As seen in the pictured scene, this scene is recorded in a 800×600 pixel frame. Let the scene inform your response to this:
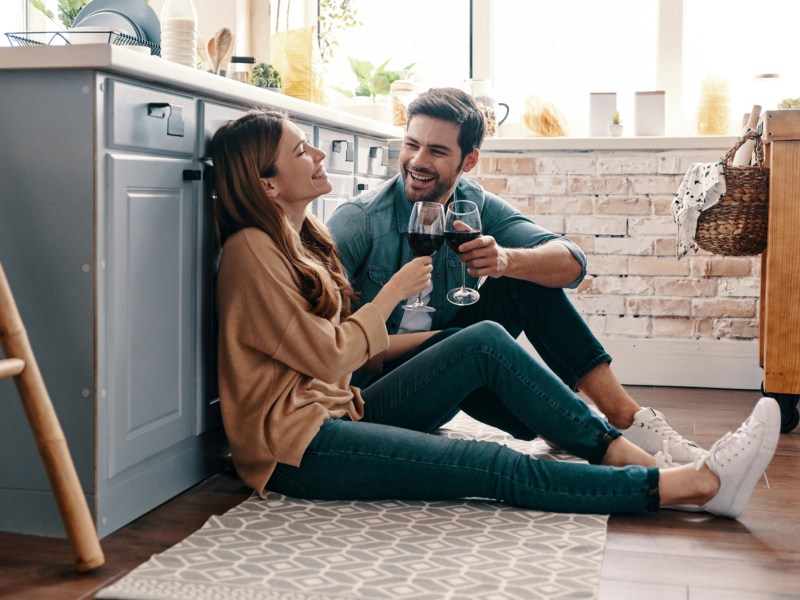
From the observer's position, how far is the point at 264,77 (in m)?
2.80

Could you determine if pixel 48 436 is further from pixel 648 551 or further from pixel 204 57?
pixel 204 57

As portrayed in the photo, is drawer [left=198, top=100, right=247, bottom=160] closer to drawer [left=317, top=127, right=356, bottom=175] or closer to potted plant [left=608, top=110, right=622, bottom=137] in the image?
drawer [left=317, top=127, right=356, bottom=175]

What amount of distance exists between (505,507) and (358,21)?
268 cm

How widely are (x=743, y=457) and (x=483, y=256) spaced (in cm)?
67

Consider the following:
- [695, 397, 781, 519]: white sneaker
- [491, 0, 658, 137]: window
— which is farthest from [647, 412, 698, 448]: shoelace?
[491, 0, 658, 137]: window

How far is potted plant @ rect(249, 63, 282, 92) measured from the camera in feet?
9.17

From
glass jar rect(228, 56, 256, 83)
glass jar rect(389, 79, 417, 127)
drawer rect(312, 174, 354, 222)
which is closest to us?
A: glass jar rect(228, 56, 256, 83)

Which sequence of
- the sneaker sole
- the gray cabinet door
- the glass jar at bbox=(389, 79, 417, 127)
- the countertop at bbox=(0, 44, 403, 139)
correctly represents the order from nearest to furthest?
the countertop at bbox=(0, 44, 403, 139) < the gray cabinet door < the sneaker sole < the glass jar at bbox=(389, 79, 417, 127)

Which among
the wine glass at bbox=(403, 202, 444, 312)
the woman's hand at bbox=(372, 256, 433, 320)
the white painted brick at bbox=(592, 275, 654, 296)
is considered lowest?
the white painted brick at bbox=(592, 275, 654, 296)

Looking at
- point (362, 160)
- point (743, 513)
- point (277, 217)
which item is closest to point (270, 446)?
point (277, 217)

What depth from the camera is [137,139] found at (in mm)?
1854

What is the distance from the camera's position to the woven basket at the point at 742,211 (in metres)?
→ 2.93

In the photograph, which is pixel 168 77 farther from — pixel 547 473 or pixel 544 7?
pixel 544 7

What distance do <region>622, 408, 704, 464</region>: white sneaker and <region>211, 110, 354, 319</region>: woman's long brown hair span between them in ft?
2.50
